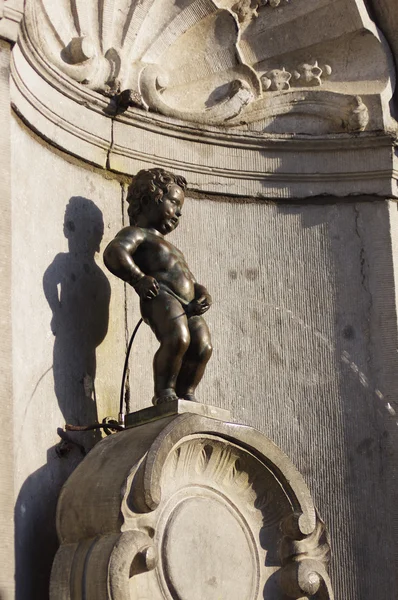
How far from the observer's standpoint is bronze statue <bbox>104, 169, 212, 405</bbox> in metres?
5.36

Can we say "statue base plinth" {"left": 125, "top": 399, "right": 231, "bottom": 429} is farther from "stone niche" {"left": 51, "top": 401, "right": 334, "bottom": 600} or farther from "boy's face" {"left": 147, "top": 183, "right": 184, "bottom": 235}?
"boy's face" {"left": 147, "top": 183, "right": 184, "bottom": 235}

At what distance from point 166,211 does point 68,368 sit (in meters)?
0.71

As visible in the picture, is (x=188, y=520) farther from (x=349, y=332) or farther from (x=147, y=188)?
(x=349, y=332)

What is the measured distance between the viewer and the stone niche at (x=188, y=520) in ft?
15.7

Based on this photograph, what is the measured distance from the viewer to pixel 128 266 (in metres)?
5.43

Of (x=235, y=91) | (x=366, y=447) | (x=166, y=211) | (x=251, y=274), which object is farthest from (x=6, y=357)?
(x=235, y=91)

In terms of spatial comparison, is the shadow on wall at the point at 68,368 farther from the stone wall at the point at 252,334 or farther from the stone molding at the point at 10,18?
the stone molding at the point at 10,18

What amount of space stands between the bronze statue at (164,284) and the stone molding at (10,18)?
77 cm

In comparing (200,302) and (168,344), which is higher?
(200,302)

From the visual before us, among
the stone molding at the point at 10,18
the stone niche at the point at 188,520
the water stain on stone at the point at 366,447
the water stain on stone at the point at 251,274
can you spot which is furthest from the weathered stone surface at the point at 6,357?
the water stain on stone at the point at 366,447

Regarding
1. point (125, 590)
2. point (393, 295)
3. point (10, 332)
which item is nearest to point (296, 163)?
point (393, 295)

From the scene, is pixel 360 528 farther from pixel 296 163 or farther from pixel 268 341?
pixel 296 163

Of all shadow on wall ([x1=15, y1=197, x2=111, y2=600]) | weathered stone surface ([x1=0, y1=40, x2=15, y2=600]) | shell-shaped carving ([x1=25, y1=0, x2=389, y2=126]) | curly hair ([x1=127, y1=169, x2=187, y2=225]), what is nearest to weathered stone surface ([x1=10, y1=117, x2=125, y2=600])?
shadow on wall ([x1=15, y1=197, x2=111, y2=600])

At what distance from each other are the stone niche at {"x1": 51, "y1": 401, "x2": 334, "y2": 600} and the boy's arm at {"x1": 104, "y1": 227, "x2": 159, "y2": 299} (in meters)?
0.46
